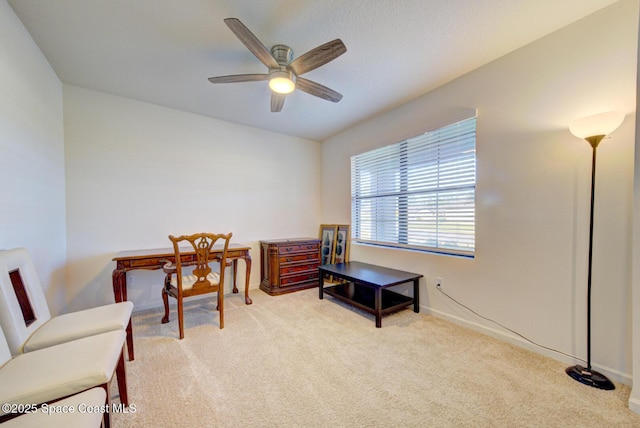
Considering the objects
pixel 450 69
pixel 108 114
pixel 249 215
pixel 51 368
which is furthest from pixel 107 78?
pixel 450 69

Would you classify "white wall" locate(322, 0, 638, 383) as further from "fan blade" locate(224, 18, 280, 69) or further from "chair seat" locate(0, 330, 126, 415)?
"chair seat" locate(0, 330, 126, 415)

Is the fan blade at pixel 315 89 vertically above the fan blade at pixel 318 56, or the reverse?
the fan blade at pixel 318 56

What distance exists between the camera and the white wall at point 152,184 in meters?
2.72

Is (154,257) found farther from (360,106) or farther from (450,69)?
(450,69)

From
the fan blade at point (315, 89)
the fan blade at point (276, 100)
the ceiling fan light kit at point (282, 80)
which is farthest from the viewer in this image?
the fan blade at point (276, 100)

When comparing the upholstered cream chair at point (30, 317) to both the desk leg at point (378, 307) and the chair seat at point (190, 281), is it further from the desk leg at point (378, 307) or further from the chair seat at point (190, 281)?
the desk leg at point (378, 307)

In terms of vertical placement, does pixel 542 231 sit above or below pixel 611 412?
above

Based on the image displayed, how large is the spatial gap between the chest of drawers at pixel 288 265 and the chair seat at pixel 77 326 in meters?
1.95

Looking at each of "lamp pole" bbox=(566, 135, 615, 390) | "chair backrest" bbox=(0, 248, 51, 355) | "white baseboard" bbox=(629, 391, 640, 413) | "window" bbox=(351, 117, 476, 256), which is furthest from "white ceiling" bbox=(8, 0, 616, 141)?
"white baseboard" bbox=(629, 391, 640, 413)

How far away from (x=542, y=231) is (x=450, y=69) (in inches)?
67.1

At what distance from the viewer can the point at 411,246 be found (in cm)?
314

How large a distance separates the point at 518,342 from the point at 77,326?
3.30 metres

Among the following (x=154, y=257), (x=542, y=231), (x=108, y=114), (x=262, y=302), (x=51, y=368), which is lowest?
(x=262, y=302)

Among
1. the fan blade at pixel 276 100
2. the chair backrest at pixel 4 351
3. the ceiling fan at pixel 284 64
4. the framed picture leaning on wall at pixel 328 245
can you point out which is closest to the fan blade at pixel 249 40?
the ceiling fan at pixel 284 64
